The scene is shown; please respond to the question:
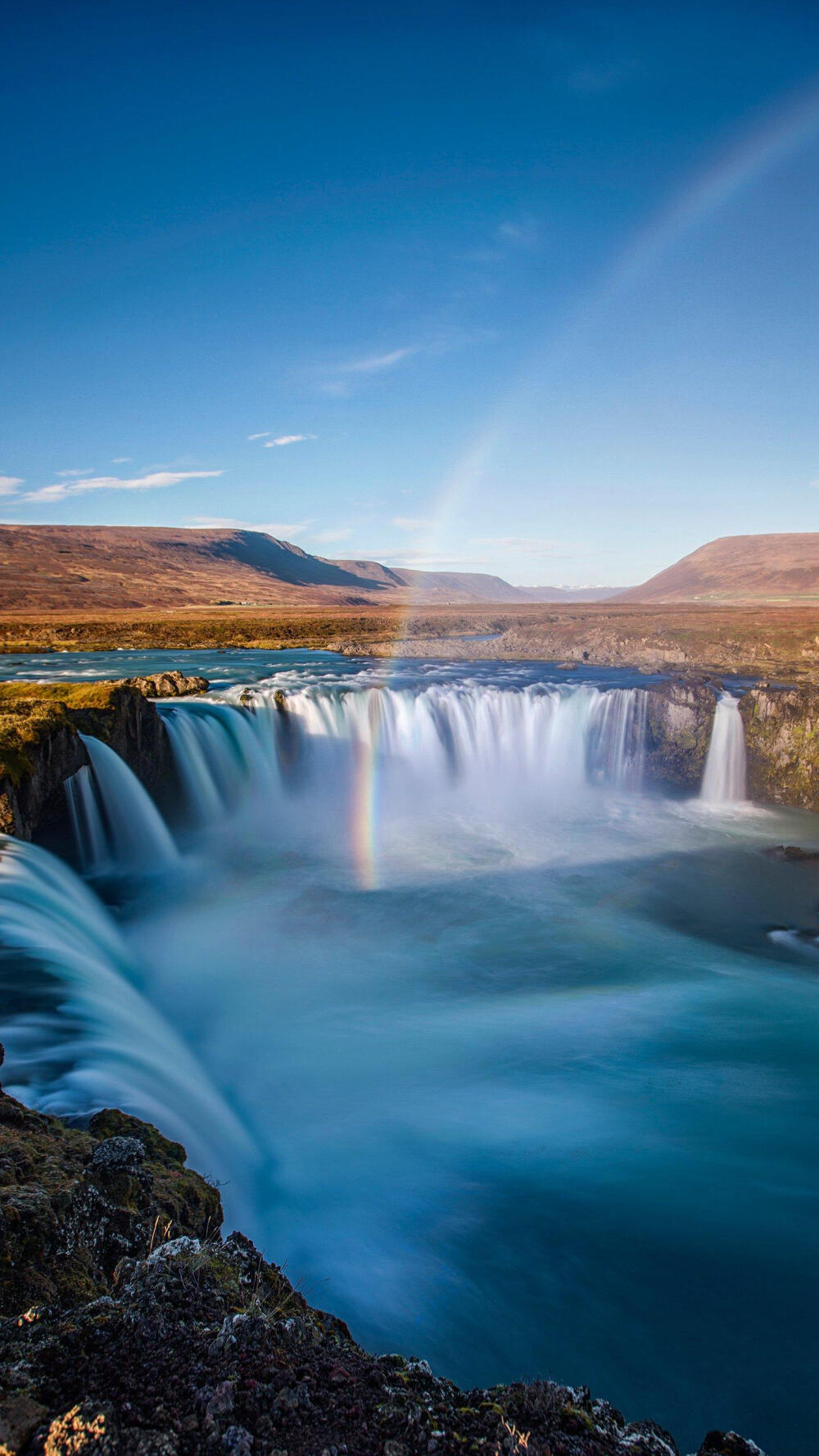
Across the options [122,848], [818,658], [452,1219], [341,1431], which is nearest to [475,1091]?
[452,1219]

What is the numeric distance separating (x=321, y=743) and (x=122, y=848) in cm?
848

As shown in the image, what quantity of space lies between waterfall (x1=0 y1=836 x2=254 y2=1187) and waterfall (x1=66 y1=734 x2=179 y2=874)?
11.6ft

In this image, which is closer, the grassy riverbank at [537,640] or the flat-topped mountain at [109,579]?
the grassy riverbank at [537,640]

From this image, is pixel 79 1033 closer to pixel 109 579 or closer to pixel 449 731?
pixel 449 731

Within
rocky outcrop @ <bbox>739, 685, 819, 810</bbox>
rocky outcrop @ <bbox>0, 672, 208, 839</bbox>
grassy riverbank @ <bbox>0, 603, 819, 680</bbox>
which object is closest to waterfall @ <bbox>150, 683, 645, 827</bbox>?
rocky outcrop @ <bbox>0, 672, 208, 839</bbox>

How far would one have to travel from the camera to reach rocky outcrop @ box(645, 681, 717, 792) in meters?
21.4

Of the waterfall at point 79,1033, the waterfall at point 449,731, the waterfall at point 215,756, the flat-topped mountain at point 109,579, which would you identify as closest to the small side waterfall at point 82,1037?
the waterfall at point 79,1033

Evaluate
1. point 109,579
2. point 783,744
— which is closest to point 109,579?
point 109,579

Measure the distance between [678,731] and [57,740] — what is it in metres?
18.1

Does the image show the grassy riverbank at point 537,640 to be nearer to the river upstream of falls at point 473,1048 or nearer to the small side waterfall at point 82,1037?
the river upstream of falls at point 473,1048

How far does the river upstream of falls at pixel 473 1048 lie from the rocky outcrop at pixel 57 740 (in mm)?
630

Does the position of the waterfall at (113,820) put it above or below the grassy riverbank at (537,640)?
below

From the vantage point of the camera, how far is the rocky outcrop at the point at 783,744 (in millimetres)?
19219

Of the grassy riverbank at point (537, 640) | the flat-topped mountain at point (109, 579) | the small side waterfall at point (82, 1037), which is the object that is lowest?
the small side waterfall at point (82, 1037)
